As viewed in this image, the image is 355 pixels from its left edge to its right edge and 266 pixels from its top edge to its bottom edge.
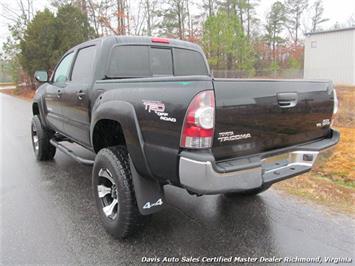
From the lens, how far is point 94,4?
27.4 m

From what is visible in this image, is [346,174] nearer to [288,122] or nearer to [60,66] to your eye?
[288,122]

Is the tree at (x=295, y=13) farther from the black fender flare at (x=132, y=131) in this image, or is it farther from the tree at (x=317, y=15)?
the black fender flare at (x=132, y=131)

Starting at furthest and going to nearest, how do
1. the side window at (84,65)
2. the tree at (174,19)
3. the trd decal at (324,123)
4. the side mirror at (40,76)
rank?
1. the tree at (174,19)
2. the side mirror at (40,76)
3. the side window at (84,65)
4. the trd decal at (324,123)

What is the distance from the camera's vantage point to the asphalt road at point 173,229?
283 cm

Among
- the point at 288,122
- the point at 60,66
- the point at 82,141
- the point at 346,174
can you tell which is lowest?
the point at 346,174

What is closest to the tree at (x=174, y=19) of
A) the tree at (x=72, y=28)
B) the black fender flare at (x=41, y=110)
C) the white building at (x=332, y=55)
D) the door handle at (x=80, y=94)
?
the tree at (x=72, y=28)

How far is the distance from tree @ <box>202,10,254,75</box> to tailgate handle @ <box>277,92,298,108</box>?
93.3ft

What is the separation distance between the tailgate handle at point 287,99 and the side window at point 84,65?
224 cm

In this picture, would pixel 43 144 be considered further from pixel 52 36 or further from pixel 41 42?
pixel 41 42

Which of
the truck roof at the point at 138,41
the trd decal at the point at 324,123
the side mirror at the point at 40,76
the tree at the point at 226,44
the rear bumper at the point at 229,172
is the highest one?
the tree at the point at 226,44

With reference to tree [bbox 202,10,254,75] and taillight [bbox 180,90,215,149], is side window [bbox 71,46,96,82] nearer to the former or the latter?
taillight [bbox 180,90,215,149]

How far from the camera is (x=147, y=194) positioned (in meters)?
2.74

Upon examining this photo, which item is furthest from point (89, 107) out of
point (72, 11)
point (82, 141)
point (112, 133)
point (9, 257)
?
point (72, 11)

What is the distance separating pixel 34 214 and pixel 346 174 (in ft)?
14.9
